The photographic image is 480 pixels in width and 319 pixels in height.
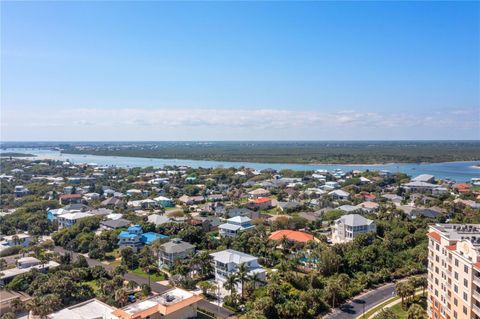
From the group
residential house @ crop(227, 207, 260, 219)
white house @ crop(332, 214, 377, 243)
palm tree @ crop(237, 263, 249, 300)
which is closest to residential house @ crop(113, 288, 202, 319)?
palm tree @ crop(237, 263, 249, 300)

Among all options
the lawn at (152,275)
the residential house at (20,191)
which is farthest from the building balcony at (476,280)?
the residential house at (20,191)

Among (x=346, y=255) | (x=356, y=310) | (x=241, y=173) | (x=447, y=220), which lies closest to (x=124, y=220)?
(x=346, y=255)

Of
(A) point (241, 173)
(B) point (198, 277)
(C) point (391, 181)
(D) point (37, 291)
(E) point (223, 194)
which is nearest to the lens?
(D) point (37, 291)

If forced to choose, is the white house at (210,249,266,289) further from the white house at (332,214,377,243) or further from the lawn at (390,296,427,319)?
the white house at (332,214,377,243)

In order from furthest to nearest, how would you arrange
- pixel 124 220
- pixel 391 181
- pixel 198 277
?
pixel 391 181, pixel 124 220, pixel 198 277

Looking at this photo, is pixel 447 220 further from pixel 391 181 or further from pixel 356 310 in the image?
pixel 391 181
